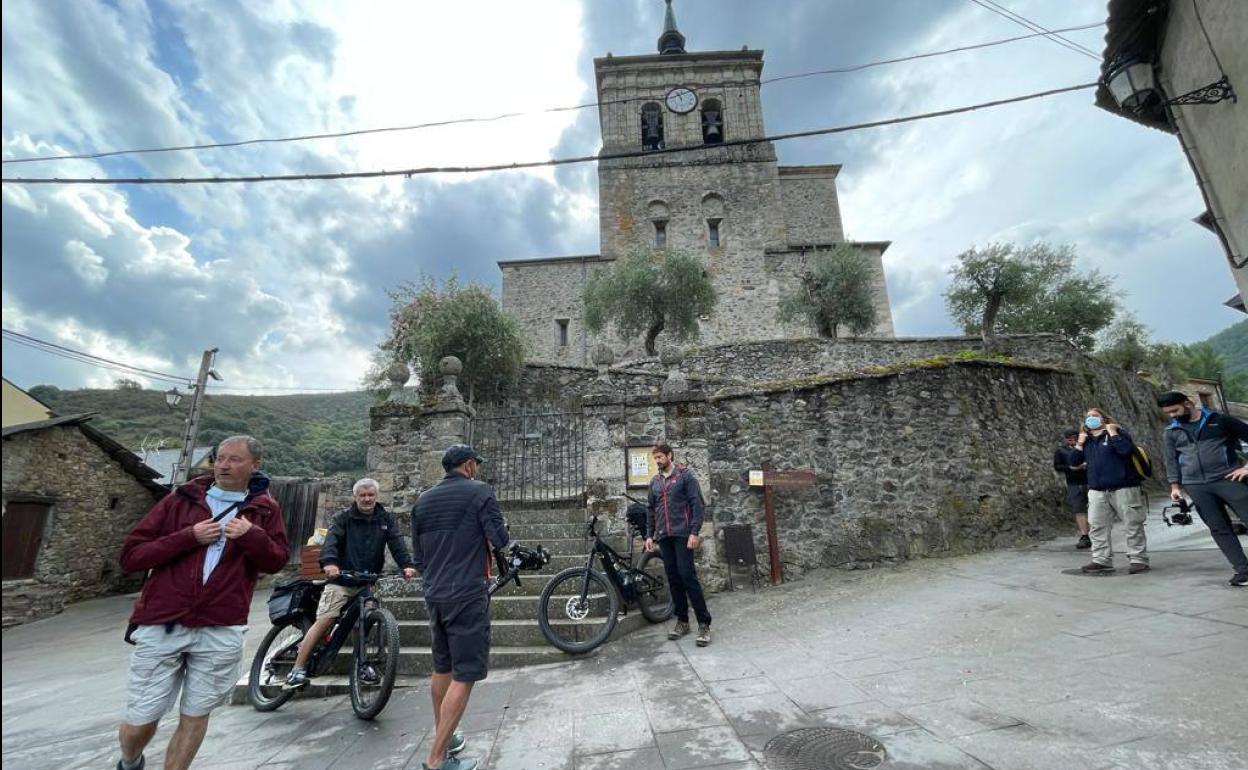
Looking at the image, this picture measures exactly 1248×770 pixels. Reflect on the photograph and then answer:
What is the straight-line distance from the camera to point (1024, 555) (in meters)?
7.04

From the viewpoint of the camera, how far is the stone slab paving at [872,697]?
113 inches

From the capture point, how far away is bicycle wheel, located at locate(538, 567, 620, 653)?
16.1 feet

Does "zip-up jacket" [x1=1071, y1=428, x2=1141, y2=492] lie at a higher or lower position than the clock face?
lower

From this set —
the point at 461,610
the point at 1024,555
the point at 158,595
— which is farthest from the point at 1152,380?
the point at 158,595

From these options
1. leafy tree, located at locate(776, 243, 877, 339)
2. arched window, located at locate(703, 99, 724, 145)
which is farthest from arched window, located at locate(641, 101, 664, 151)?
leafy tree, located at locate(776, 243, 877, 339)

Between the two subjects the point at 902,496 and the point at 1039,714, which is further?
the point at 902,496

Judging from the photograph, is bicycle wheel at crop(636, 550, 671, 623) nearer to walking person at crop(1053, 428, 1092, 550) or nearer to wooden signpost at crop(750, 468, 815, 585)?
wooden signpost at crop(750, 468, 815, 585)

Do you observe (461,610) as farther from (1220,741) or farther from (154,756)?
(1220,741)

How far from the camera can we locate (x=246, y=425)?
23469 millimetres

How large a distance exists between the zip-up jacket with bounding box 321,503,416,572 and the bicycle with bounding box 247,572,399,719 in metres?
0.15

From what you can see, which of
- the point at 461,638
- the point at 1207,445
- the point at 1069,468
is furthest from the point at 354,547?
the point at 1069,468

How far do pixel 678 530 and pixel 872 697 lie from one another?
201 cm

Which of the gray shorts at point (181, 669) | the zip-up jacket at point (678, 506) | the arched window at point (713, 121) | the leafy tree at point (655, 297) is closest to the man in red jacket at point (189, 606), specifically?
the gray shorts at point (181, 669)

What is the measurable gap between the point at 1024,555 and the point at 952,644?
3.80m
